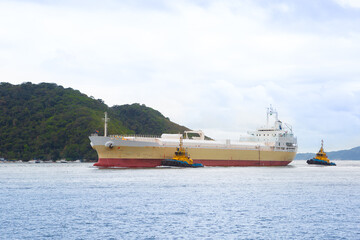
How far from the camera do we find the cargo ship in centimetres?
7306

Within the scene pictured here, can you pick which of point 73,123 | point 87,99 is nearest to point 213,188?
point 73,123

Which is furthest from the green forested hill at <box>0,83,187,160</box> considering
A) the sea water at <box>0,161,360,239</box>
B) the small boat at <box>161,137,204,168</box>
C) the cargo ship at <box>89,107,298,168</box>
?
the sea water at <box>0,161,360,239</box>

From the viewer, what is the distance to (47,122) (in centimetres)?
15338

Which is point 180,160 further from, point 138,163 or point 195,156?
point 138,163

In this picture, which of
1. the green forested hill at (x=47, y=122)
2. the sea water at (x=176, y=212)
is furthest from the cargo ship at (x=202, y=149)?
the green forested hill at (x=47, y=122)

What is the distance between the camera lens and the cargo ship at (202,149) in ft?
240

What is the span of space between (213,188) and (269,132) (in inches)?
2356

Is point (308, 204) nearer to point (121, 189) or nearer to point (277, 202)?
point (277, 202)

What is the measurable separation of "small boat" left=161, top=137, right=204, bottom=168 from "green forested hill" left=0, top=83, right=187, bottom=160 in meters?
67.4

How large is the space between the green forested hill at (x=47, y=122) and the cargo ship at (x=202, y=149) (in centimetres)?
5662

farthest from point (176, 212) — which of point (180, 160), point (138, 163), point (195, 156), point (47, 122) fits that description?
point (47, 122)

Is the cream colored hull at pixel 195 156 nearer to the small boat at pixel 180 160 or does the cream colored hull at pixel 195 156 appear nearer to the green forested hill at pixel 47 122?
the small boat at pixel 180 160

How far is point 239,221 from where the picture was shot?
97.7 ft

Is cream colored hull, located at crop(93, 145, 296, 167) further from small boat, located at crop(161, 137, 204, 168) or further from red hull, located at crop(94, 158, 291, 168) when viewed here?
small boat, located at crop(161, 137, 204, 168)
